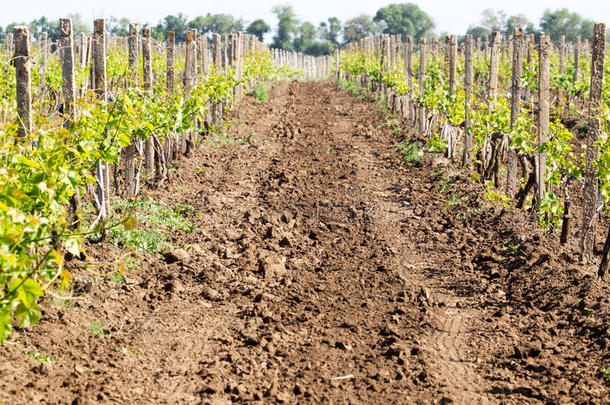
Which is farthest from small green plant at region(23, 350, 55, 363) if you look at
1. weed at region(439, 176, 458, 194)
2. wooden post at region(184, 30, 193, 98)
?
wooden post at region(184, 30, 193, 98)

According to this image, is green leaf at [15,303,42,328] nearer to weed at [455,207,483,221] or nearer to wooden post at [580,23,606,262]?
wooden post at [580,23,606,262]

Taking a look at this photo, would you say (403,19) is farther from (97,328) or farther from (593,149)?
(97,328)

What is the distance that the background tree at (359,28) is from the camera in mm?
125562

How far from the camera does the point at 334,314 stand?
5742mm

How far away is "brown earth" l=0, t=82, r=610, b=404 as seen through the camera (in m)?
4.42

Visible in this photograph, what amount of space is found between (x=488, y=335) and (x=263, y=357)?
1.79 metres

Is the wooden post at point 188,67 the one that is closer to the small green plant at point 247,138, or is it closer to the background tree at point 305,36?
the small green plant at point 247,138

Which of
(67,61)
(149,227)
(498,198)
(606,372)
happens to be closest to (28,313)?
(606,372)

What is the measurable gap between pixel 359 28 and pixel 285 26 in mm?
16132

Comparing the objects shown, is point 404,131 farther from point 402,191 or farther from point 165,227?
point 165,227

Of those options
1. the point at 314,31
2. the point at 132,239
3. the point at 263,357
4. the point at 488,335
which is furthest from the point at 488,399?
the point at 314,31

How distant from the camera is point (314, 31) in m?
118

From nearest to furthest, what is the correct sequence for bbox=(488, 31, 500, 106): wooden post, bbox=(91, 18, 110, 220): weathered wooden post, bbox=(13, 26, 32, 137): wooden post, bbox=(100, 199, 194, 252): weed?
bbox=(13, 26, 32, 137): wooden post → bbox=(91, 18, 110, 220): weathered wooden post → bbox=(100, 199, 194, 252): weed → bbox=(488, 31, 500, 106): wooden post

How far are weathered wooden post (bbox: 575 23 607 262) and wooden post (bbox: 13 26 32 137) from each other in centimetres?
501
